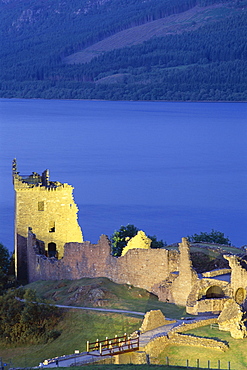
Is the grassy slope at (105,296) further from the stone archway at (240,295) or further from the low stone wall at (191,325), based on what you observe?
the low stone wall at (191,325)

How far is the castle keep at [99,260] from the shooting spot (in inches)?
1379

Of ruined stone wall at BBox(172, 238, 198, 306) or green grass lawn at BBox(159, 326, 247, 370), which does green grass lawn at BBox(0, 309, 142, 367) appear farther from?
green grass lawn at BBox(159, 326, 247, 370)

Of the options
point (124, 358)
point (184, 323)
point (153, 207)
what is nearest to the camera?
point (124, 358)

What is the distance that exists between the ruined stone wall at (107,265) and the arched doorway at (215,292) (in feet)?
8.29

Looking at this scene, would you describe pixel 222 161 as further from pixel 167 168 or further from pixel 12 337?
pixel 12 337

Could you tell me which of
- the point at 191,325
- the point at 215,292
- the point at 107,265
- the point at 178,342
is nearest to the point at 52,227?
the point at 107,265

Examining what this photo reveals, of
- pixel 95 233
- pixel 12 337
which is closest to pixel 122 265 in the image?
pixel 12 337

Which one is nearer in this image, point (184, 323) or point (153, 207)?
point (184, 323)

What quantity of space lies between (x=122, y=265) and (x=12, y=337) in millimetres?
5723

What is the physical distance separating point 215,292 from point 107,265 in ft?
23.0

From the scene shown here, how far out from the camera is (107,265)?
41406mm

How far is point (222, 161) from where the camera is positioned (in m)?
149

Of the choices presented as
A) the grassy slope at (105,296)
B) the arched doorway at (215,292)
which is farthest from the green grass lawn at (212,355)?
the arched doorway at (215,292)

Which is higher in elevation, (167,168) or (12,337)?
(167,168)
